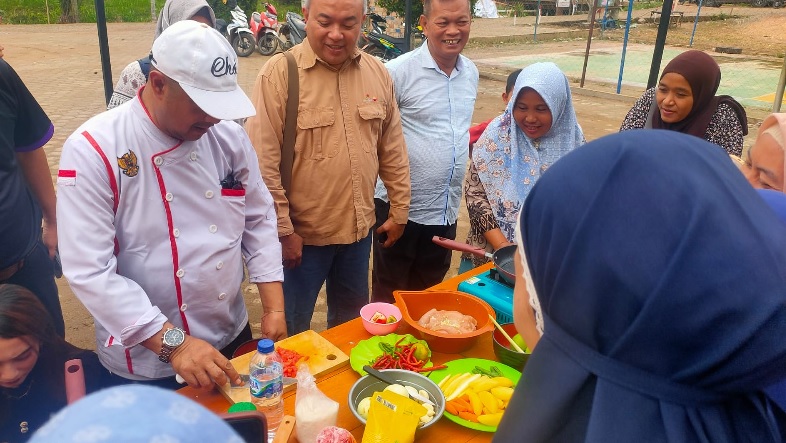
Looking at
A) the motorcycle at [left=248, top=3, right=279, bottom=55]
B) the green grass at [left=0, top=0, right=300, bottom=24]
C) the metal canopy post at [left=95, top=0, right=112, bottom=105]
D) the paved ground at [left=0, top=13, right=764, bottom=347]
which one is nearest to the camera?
the metal canopy post at [left=95, top=0, right=112, bottom=105]

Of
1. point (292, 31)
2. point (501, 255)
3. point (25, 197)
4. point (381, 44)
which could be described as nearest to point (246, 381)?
point (501, 255)

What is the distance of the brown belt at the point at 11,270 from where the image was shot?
7.18ft

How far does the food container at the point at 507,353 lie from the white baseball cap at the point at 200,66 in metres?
1.06

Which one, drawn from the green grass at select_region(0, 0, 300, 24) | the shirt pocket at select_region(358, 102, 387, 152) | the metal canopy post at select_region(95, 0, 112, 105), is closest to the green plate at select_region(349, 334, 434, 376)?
the shirt pocket at select_region(358, 102, 387, 152)

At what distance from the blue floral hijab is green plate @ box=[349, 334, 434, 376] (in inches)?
37.3

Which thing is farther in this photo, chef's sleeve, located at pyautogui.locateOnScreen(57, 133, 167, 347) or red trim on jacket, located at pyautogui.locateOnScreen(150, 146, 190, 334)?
red trim on jacket, located at pyautogui.locateOnScreen(150, 146, 190, 334)

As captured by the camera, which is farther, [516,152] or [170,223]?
[516,152]

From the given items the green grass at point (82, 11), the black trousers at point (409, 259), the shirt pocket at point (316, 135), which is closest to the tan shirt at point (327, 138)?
the shirt pocket at point (316, 135)

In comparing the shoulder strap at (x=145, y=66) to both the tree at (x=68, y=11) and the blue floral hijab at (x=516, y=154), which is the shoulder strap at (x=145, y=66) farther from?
the tree at (x=68, y=11)

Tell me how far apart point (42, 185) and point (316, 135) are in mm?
1217

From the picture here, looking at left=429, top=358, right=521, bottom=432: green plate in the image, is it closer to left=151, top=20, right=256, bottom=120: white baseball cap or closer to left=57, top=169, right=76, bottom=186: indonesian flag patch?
left=151, top=20, right=256, bottom=120: white baseball cap

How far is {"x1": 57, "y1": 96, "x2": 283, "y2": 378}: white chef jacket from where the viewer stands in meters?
1.56

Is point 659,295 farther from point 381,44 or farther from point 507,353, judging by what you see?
point 381,44

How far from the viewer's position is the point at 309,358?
182cm
